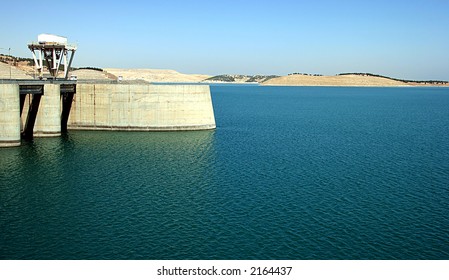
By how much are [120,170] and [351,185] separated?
767 inches

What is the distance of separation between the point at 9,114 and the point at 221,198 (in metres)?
28.0

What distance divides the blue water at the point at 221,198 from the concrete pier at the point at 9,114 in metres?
1.80

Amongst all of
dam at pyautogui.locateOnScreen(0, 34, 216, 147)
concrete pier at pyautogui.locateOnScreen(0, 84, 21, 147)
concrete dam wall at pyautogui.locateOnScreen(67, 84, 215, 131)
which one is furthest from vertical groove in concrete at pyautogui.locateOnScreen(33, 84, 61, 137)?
concrete pier at pyautogui.locateOnScreen(0, 84, 21, 147)

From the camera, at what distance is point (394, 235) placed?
1040 inches

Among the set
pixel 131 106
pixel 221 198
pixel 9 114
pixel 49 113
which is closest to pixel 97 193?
pixel 221 198

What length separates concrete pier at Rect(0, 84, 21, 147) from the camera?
157 ft

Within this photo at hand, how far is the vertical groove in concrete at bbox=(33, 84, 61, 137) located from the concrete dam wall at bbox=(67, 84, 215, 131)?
5.05m

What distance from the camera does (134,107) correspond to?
197 feet

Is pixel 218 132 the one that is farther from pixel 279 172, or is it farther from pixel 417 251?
pixel 417 251

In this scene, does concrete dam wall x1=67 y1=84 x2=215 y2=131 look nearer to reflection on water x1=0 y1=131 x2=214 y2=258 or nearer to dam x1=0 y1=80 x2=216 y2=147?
dam x1=0 y1=80 x2=216 y2=147

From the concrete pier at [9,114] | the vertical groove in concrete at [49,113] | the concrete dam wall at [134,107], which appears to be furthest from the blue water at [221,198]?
the concrete dam wall at [134,107]

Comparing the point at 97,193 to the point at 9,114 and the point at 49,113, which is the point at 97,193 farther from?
the point at 49,113

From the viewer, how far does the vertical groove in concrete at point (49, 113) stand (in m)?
55.1
